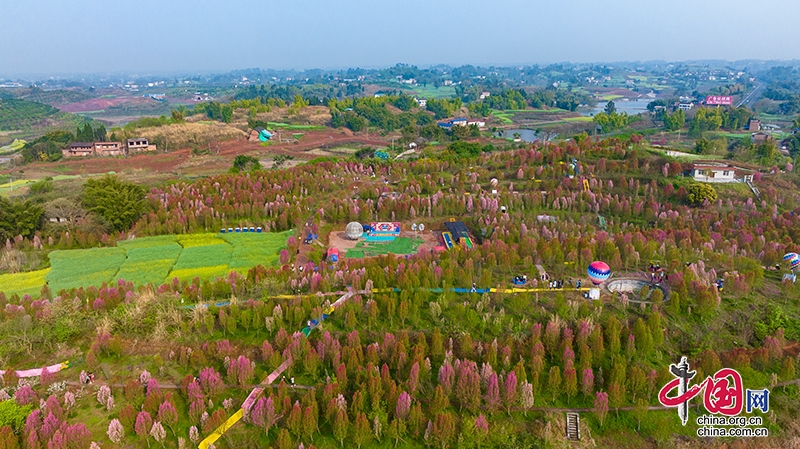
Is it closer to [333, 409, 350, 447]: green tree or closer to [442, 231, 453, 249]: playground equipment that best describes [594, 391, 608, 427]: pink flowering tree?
[333, 409, 350, 447]: green tree

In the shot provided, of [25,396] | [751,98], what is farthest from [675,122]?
[25,396]

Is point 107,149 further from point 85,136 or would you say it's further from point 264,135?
point 264,135

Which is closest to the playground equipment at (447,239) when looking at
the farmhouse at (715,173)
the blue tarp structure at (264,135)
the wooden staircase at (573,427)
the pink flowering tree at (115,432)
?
the wooden staircase at (573,427)

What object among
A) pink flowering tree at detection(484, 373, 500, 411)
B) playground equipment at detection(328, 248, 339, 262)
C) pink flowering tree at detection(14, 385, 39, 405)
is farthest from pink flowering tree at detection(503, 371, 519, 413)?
pink flowering tree at detection(14, 385, 39, 405)

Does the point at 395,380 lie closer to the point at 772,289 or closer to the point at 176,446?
the point at 176,446

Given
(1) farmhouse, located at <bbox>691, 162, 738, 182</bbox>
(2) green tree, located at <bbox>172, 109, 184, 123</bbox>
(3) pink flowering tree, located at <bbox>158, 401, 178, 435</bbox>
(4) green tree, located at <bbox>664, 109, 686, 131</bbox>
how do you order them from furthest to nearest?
1. (4) green tree, located at <bbox>664, 109, 686, 131</bbox>
2. (2) green tree, located at <bbox>172, 109, 184, 123</bbox>
3. (1) farmhouse, located at <bbox>691, 162, 738, 182</bbox>
4. (3) pink flowering tree, located at <bbox>158, 401, 178, 435</bbox>

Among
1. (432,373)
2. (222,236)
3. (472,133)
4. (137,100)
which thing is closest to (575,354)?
(432,373)

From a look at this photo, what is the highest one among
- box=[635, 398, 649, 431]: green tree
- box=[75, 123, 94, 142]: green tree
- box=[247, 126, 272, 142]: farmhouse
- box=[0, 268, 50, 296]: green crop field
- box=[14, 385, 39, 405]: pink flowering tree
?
box=[75, 123, 94, 142]: green tree
